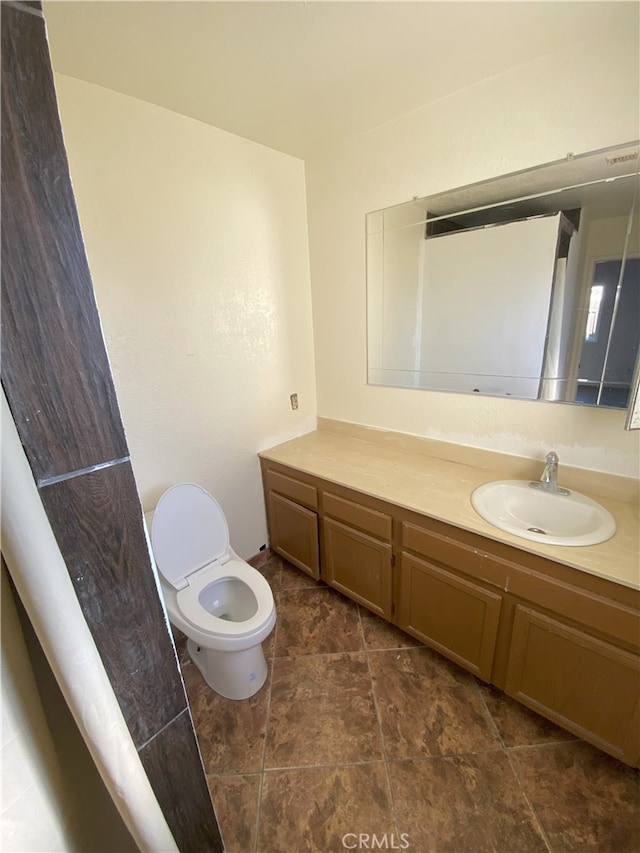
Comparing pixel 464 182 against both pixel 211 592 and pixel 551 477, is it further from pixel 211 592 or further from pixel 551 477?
pixel 211 592

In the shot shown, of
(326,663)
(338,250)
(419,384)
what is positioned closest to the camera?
(326,663)

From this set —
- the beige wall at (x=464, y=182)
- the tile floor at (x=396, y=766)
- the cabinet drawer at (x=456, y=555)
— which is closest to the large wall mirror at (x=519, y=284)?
the beige wall at (x=464, y=182)

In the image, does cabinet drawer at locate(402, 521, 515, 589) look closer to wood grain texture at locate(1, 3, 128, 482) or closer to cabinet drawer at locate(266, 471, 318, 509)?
cabinet drawer at locate(266, 471, 318, 509)

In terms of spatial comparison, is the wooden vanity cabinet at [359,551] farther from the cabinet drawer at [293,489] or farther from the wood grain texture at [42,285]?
the wood grain texture at [42,285]

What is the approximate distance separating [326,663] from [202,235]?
2.17 meters

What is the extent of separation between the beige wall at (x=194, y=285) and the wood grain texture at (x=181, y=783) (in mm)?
1098

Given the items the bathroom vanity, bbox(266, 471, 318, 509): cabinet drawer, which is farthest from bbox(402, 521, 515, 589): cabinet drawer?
bbox(266, 471, 318, 509): cabinet drawer

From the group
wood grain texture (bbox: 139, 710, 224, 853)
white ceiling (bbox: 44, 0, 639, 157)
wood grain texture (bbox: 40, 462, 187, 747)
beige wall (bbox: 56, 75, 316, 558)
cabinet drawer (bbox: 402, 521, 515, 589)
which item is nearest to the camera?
wood grain texture (bbox: 40, 462, 187, 747)

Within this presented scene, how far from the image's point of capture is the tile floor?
3.59 ft

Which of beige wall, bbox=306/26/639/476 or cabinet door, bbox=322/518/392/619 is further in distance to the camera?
cabinet door, bbox=322/518/392/619

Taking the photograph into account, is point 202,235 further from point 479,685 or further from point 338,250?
point 479,685

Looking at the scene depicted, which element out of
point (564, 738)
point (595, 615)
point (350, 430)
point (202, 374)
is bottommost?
point (564, 738)

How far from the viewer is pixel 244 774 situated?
1259 millimetres

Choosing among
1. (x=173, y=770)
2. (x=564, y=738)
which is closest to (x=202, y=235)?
(x=173, y=770)
